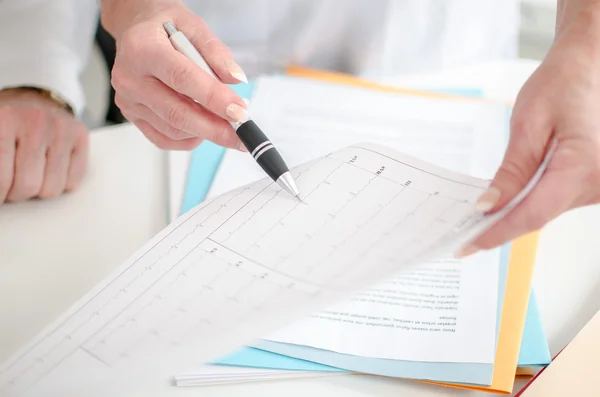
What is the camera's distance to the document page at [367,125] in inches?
28.3

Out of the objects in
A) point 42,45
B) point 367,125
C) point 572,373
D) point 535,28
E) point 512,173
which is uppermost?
point 535,28

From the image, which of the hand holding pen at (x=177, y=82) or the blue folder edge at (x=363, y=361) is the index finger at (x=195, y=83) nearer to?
the hand holding pen at (x=177, y=82)

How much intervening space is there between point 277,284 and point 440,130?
1.34 ft

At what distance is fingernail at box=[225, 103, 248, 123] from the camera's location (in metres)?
0.53

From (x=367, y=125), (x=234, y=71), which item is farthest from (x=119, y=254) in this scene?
(x=367, y=125)

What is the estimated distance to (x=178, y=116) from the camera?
1.86 ft

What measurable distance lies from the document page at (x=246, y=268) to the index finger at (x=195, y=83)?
82 millimetres

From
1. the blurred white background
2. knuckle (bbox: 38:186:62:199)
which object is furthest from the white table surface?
the blurred white background

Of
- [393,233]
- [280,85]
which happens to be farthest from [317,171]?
[280,85]

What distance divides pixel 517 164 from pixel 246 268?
23 centimetres

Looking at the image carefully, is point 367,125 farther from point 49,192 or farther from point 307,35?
point 49,192

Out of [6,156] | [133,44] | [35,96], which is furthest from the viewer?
[35,96]

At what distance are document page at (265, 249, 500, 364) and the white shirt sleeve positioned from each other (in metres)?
0.48

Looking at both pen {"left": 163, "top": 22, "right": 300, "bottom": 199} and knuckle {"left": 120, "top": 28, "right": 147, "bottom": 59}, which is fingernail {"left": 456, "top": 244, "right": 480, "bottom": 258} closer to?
pen {"left": 163, "top": 22, "right": 300, "bottom": 199}
